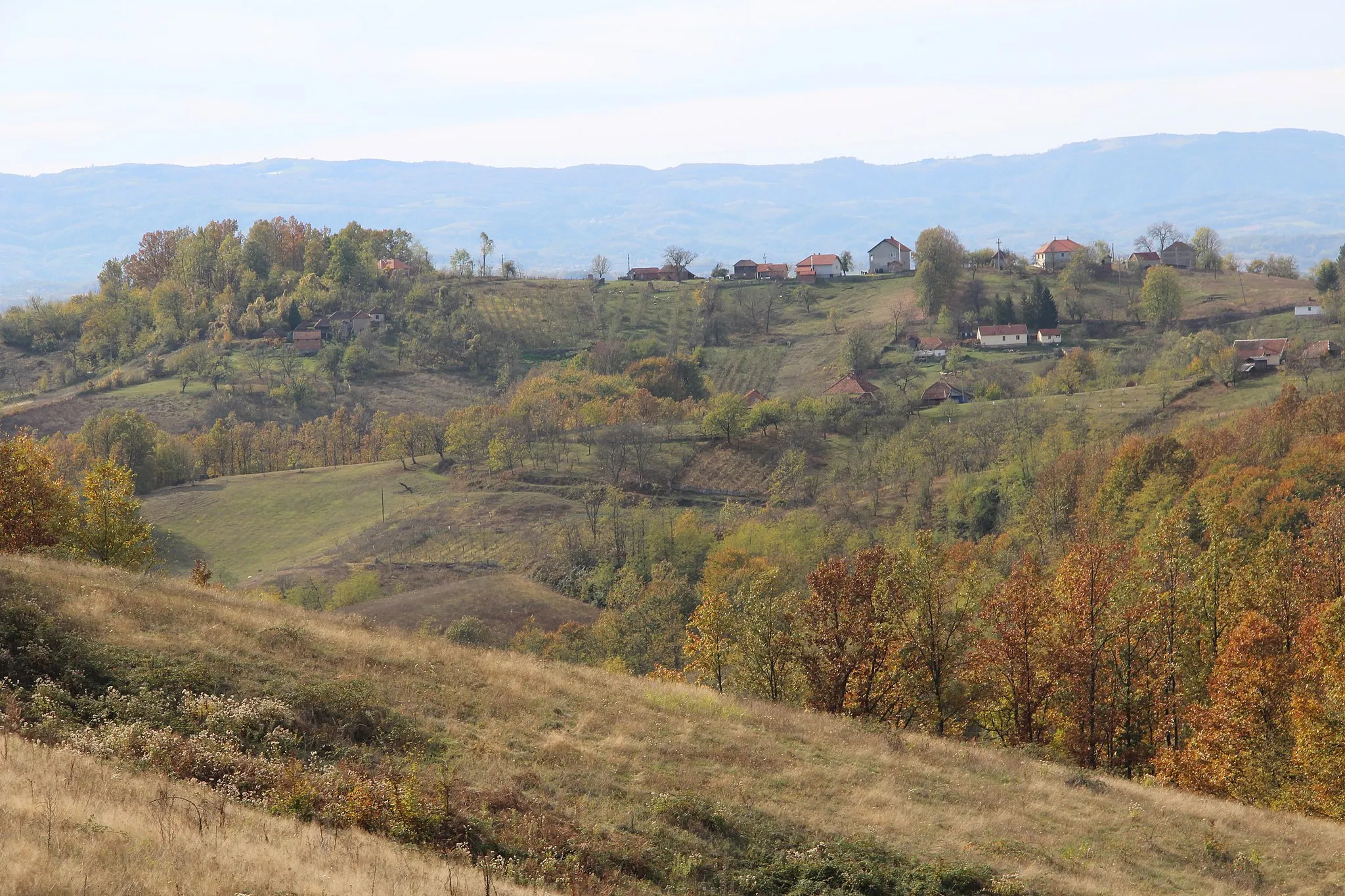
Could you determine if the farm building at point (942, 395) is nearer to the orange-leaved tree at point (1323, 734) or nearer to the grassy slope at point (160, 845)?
the orange-leaved tree at point (1323, 734)

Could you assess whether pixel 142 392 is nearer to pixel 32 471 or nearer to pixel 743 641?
pixel 32 471

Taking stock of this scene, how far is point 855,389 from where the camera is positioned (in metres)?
134

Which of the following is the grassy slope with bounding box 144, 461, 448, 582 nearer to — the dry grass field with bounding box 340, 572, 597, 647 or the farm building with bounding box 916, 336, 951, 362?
the dry grass field with bounding box 340, 572, 597, 647

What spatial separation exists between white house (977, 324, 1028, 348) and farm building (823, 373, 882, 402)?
2324 centimetres

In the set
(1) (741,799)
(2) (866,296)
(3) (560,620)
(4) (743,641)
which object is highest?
(2) (866,296)

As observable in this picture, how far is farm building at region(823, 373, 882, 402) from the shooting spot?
128750mm

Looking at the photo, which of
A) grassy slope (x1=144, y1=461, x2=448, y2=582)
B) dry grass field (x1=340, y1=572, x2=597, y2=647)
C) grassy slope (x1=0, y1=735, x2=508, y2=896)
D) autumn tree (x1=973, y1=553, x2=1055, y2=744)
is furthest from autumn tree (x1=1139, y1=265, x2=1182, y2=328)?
grassy slope (x1=0, y1=735, x2=508, y2=896)

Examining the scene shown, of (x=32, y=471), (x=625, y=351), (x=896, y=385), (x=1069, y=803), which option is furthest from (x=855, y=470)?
(x=1069, y=803)

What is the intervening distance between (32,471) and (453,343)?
4982 inches

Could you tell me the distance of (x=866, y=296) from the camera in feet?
593

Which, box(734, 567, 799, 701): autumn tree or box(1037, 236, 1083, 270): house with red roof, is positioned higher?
box(1037, 236, 1083, 270): house with red roof

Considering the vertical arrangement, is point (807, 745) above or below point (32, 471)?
below

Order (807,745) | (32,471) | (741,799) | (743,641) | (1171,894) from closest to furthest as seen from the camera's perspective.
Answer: (1171,894) → (741,799) → (807,745) → (743,641) → (32,471)

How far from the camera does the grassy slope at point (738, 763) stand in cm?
2033
